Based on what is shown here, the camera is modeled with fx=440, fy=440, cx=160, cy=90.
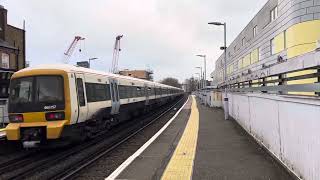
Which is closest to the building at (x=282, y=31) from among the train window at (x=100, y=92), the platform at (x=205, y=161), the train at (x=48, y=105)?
the train window at (x=100, y=92)

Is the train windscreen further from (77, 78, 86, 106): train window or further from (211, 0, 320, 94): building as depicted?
(211, 0, 320, 94): building

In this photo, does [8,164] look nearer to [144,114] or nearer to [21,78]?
[21,78]

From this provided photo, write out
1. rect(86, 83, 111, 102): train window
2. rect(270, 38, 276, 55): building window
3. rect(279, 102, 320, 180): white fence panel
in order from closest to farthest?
rect(279, 102, 320, 180): white fence panel, rect(86, 83, 111, 102): train window, rect(270, 38, 276, 55): building window

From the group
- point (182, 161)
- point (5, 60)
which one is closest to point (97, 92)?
point (182, 161)

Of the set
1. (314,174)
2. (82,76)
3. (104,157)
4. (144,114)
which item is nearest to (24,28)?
(144,114)

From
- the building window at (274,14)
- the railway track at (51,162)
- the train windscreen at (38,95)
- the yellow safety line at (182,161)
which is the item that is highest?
the building window at (274,14)

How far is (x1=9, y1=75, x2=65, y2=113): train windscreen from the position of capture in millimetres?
13508

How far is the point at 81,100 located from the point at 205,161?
584 cm

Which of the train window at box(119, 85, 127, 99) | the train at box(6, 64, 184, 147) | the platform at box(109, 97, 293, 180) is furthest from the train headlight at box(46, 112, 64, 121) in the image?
the train window at box(119, 85, 127, 99)

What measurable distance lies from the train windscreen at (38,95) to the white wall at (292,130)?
6081 millimetres

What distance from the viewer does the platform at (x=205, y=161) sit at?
897cm

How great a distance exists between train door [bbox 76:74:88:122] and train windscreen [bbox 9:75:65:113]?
97 centimetres

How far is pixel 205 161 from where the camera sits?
10.5 meters

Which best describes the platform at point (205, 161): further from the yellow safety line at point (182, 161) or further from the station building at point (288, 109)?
the station building at point (288, 109)
